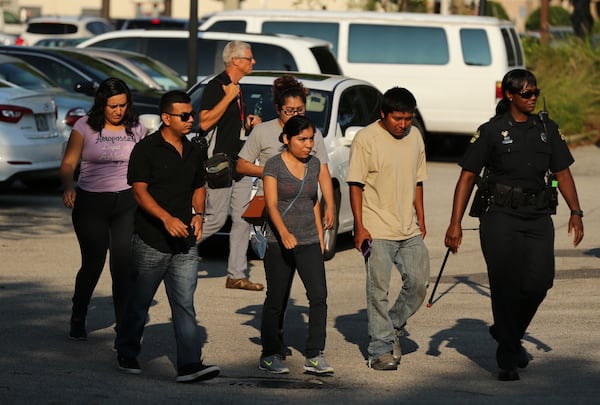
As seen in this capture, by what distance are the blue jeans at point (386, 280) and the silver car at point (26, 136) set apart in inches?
315

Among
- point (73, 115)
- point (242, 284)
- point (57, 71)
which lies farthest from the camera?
point (57, 71)

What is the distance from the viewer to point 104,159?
9.02m

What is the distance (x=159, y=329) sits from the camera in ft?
31.7

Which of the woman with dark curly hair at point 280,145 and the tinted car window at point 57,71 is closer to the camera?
the woman with dark curly hair at point 280,145

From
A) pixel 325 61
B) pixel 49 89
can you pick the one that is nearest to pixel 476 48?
pixel 325 61

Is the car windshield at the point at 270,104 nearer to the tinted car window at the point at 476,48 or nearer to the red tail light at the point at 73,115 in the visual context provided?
the red tail light at the point at 73,115

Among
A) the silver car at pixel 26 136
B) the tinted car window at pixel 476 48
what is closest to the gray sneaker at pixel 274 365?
the silver car at pixel 26 136

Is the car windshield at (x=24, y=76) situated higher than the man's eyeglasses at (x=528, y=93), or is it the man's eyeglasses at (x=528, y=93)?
the man's eyeglasses at (x=528, y=93)

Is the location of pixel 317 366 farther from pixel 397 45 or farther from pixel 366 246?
pixel 397 45

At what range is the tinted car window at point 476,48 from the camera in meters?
22.1

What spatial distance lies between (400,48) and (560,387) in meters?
15.1

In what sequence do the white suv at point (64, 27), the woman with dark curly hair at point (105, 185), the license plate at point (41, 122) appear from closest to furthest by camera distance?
the woman with dark curly hair at point (105, 185) → the license plate at point (41, 122) → the white suv at point (64, 27)

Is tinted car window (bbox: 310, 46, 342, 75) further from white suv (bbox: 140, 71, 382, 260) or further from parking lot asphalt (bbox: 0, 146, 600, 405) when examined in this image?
parking lot asphalt (bbox: 0, 146, 600, 405)

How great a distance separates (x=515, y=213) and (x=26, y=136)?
871cm
